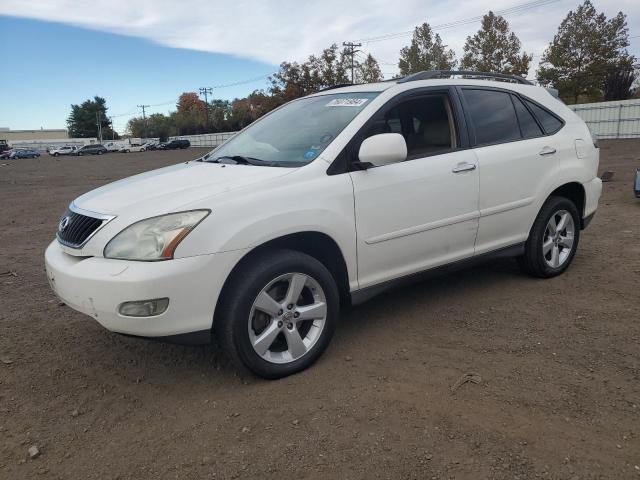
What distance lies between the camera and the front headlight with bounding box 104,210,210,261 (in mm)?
2717

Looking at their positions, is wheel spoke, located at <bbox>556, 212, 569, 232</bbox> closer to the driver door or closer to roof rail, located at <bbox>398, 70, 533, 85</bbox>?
the driver door

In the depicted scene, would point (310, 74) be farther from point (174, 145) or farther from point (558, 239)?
point (558, 239)

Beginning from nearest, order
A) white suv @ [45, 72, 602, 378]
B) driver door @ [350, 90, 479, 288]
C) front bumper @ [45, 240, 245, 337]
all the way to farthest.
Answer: front bumper @ [45, 240, 245, 337], white suv @ [45, 72, 602, 378], driver door @ [350, 90, 479, 288]

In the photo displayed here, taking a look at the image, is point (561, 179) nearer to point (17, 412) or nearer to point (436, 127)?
point (436, 127)

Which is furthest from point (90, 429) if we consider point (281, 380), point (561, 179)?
point (561, 179)

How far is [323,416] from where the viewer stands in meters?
2.71

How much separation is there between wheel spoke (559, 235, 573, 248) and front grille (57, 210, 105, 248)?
3.91 meters

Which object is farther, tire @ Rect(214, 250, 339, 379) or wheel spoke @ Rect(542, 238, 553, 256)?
wheel spoke @ Rect(542, 238, 553, 256)

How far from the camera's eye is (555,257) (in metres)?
4.71

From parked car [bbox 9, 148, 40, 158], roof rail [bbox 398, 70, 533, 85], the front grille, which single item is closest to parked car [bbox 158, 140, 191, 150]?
parked car [bbox 9, 148, 40, 158]

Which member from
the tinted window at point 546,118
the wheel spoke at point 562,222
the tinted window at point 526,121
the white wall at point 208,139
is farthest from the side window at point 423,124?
the white wall at point 208,139

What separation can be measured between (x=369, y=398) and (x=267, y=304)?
2.54 feet

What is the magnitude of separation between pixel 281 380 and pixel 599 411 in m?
1.72

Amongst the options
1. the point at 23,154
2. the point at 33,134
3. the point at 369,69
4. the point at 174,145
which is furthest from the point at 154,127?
the point at 369,69
